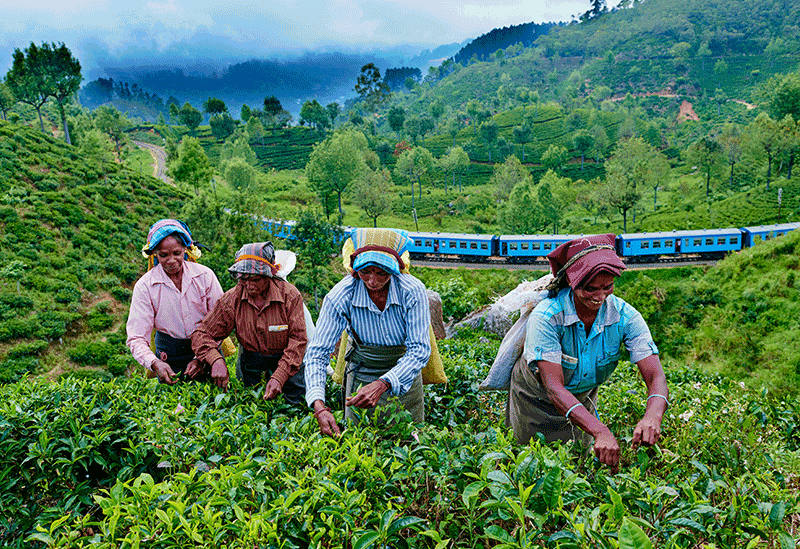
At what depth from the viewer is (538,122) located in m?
72.3

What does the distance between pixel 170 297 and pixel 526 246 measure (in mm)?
24564

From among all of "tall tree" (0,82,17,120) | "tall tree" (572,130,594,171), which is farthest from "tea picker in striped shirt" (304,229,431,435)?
"tall tree" (572,130,594,171)

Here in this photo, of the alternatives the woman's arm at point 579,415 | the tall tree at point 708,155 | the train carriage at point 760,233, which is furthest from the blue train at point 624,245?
the woman's arm at point 579,415

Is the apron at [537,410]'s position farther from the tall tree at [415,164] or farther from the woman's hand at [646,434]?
the tall tree at [415,164]

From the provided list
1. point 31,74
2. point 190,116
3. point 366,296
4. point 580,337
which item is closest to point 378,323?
point 366,296

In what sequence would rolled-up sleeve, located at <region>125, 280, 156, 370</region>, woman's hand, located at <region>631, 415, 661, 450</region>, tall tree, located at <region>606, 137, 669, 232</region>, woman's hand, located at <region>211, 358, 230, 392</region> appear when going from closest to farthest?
woman's hand, located at <region>631, 415, 661, 450</region>
woman's hand, located at <region>211, 358, 230, 392</region>
rolled-up sleeve, located at <region>125, 280, 156, 370</region>
tall tree, located at <region>606, 137, 669, 232</region>

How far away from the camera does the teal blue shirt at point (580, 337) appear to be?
2.86 meters

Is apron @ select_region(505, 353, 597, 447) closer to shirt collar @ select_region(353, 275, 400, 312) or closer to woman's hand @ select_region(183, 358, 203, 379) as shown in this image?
shirt collar @ select_region(353, 275, 400, 312)

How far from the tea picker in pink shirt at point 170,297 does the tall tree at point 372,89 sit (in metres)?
89.3

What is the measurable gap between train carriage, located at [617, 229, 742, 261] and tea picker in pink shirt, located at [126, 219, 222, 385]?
2452 cm

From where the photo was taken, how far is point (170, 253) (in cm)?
411

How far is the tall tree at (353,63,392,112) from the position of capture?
289 ft

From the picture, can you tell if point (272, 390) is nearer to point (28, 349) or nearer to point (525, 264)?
point (28, 349)

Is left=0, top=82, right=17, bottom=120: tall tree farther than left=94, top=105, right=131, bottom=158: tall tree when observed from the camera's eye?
No
